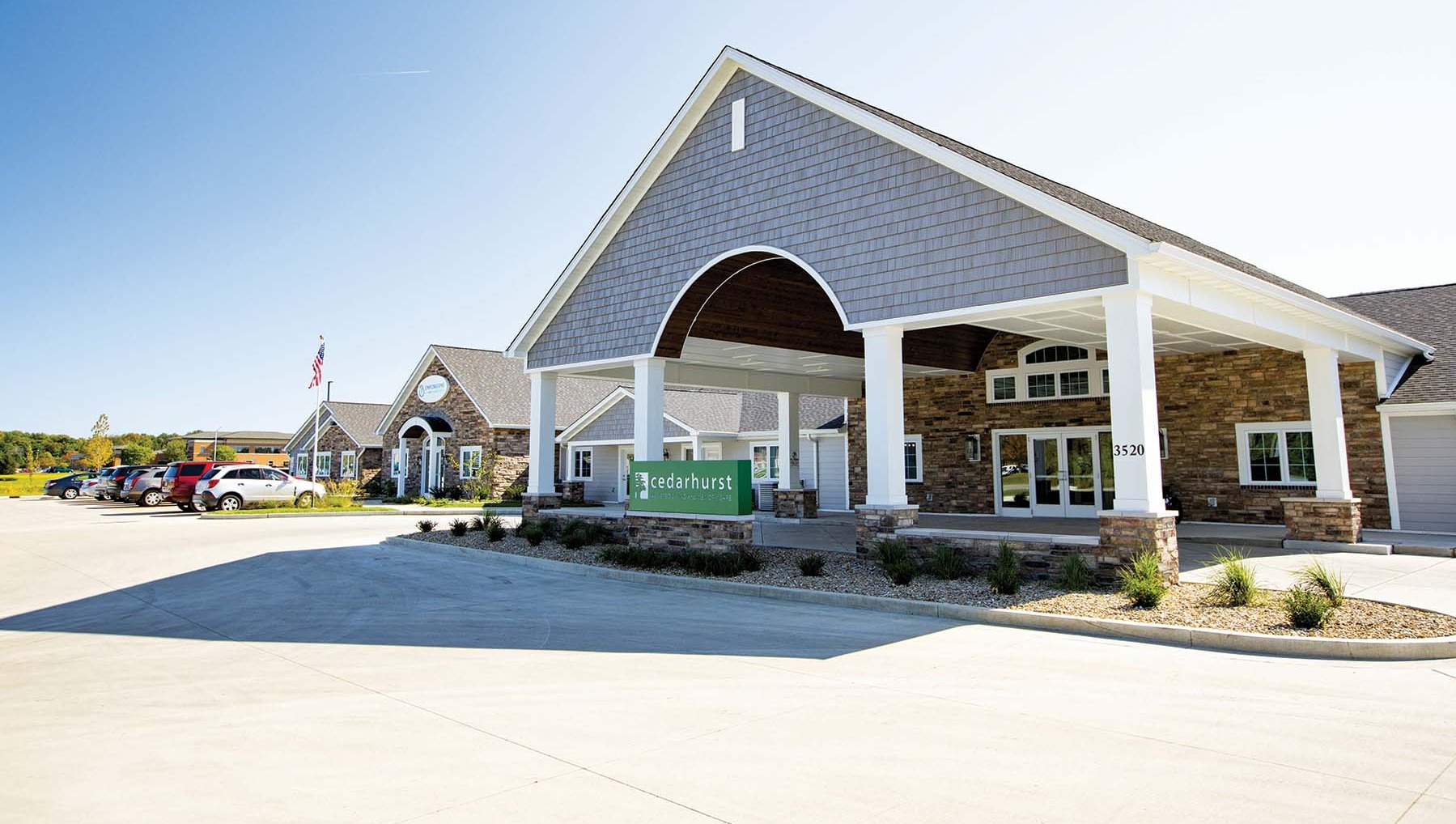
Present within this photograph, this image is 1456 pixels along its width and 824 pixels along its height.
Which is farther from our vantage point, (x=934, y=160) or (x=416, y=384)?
(x=416, y=384)

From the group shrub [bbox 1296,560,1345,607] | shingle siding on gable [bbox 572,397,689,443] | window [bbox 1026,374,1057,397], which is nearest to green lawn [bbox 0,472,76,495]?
shingle siding on gable [bbox 572,397,689,443]

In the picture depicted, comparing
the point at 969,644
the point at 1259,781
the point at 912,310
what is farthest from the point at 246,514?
the point at 1259,781

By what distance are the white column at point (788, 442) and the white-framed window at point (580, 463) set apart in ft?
42.1

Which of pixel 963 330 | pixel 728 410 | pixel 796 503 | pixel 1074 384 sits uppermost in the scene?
pixel 963 330

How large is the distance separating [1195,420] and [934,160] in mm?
10433

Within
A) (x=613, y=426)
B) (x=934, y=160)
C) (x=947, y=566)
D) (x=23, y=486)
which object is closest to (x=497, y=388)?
(x=613, y=426)

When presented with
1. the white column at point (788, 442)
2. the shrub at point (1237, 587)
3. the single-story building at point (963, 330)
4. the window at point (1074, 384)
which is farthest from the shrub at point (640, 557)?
the window at point (1074, 384)

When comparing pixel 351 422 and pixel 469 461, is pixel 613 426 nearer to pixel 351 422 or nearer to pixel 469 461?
pixel 469 461

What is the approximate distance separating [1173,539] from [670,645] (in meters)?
6.41

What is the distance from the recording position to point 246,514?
26.4m

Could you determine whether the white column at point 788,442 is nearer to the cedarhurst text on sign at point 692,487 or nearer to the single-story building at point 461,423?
the cedarhurst text on sign at point 692,487

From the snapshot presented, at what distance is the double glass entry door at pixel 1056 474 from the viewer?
19.6m

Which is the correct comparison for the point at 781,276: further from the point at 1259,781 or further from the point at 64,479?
the point at 64,479

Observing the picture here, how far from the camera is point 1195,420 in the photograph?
1831 centimetres
